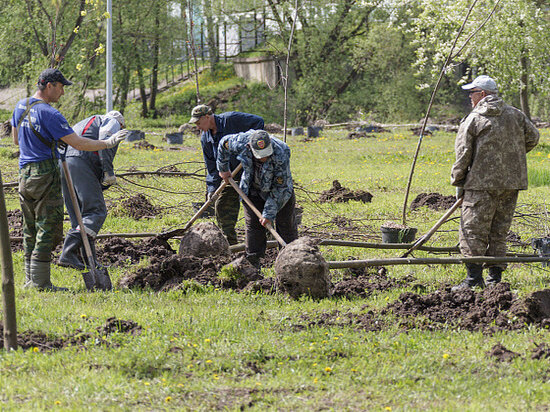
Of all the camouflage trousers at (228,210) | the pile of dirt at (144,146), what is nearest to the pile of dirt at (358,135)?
the pile of dirt at (144,146)

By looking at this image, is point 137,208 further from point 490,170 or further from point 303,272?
point 490,170

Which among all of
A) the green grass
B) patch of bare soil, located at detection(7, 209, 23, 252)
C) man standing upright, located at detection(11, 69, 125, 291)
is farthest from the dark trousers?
patch of bare soil, located at detection(7, 209, 23, 252)

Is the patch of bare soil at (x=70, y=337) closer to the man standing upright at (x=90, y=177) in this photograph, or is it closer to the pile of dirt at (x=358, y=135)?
the man standing upright at (x=90, y=177)

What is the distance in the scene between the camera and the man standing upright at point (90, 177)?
7016 mm

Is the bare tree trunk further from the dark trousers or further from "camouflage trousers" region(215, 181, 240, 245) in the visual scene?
"camouflage trousers" region(215, 181, 240, 245)

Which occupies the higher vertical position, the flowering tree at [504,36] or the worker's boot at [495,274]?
the flowering tree at [504,36]

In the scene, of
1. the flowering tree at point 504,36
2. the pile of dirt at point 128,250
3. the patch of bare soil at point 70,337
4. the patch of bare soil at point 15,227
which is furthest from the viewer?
the flowering tree at point 504,36

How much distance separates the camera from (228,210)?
7.98 m

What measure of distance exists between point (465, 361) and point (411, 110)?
29284 mm

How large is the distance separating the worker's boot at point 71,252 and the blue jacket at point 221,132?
1.68 meters

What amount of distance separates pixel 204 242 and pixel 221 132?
1.34 meters

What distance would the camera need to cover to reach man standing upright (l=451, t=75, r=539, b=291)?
638 centimetres

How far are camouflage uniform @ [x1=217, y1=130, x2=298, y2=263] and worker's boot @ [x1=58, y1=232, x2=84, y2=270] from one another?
Result: 1.69 meters

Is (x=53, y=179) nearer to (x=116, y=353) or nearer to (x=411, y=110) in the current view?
(x=116, y=353)
